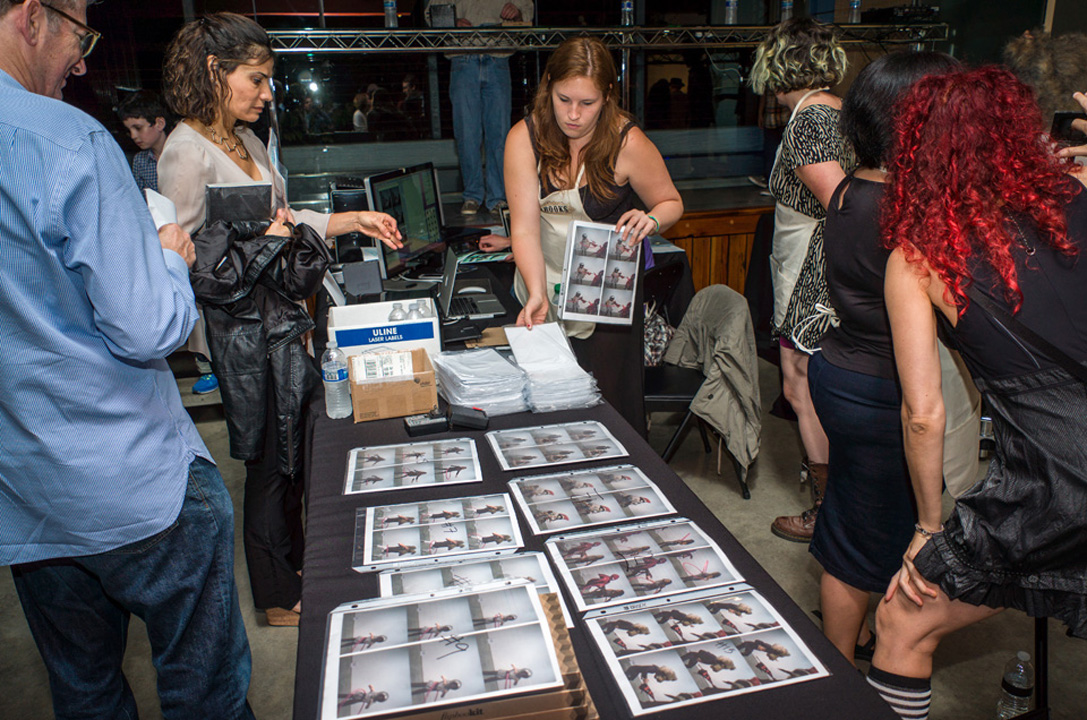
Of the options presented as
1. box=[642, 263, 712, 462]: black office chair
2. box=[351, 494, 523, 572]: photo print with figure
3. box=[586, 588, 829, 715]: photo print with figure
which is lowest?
box=[642, 263, 712, 462]: black office chair

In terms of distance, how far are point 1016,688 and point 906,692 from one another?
2.58ft

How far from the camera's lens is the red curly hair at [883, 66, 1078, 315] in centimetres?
113

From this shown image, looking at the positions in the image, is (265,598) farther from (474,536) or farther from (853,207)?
(853,207)

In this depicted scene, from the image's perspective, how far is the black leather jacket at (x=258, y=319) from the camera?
171 cm

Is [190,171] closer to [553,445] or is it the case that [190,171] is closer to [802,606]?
[553,445]

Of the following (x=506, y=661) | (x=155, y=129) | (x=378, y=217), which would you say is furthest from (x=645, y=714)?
(x=155, y=129)

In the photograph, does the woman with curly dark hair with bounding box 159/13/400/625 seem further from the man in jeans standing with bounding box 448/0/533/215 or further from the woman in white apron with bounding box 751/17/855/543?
the man in jeans standing with bounding box 448/0/533/215

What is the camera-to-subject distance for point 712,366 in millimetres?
2822

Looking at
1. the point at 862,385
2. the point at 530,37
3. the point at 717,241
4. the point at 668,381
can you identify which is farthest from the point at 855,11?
the point at 862,385

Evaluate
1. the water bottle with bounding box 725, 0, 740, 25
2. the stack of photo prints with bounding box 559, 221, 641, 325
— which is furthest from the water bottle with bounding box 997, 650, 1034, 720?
the water bottle with bounding box 725, 0, 740, 25

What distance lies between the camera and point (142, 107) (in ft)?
12.6

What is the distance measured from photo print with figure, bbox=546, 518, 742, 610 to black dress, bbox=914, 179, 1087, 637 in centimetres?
41

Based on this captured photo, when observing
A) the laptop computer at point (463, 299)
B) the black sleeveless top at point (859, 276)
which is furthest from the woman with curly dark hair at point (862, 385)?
the laptop computer at point (463, 299)

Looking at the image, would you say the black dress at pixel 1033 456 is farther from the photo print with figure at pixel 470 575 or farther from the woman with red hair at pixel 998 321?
the photo print with figure at pixel 470 575
